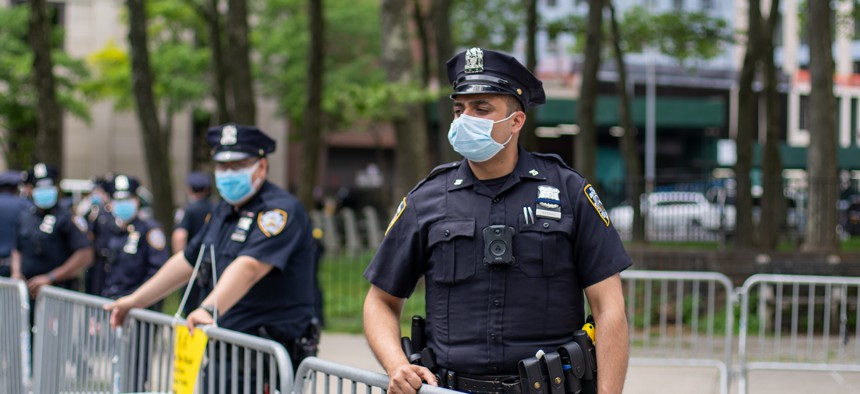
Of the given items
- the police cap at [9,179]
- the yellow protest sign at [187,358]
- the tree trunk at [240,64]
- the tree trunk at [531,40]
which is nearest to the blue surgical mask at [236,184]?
the yellow protest sign at [187,358]

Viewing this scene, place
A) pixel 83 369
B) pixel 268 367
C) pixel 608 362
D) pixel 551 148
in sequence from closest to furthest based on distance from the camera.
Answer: pixel 608 362, pixel 268 367, pixel 83 369, pixel 551 148

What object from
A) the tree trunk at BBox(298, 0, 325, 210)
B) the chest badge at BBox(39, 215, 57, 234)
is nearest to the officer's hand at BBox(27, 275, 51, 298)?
the chest badge at BBox(39, 215, 57, 234)

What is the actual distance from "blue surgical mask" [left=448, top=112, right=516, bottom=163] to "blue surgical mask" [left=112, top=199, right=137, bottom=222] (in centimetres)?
631

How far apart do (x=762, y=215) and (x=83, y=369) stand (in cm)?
1256

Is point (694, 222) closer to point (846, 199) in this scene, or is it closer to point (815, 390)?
point (846, 199)

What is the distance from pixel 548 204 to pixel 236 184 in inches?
92.4

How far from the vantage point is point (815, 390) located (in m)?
9.90

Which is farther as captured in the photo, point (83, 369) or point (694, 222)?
point (694, 222)

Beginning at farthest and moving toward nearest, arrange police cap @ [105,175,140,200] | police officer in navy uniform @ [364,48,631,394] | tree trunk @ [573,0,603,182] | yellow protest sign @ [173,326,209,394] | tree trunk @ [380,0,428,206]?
tree trunk @ [380,0,428,206]
tree trunk @ [573,0,603,182]
police cap @ [105,175,140,200]
yellow protest sign @ [173,326,209,394]
police officer in navy uniform @ [364,48,631,394]

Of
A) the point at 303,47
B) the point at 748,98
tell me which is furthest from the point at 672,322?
the point at 303,47

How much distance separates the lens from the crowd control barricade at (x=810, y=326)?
A: 9.99 metres

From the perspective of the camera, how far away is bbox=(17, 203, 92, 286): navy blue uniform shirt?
9570 mm

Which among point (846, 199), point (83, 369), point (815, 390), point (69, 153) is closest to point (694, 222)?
point (846, 199)

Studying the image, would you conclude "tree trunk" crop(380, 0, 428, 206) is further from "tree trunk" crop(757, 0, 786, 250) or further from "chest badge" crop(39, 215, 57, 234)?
"chest badge" crop(39, 215, 57, 234)
